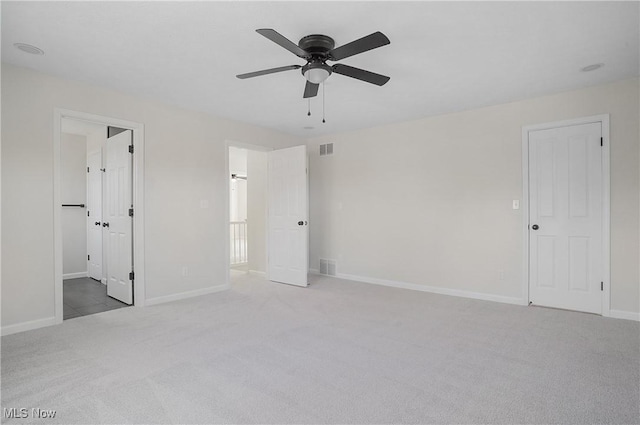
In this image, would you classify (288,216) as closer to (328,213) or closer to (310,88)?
(328,213)

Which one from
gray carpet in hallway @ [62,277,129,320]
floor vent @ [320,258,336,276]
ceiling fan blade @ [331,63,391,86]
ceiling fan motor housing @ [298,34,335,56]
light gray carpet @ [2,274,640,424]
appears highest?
ceiling fan motor housing @ [298,34,335,56]

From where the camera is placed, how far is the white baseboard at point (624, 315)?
11.8 ft

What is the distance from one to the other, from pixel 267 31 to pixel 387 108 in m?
2.78

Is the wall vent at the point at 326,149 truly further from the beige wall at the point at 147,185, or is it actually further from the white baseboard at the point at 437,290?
the white baseboard at the point at 437,290

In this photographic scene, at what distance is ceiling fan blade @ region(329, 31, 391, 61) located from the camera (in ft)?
7.00

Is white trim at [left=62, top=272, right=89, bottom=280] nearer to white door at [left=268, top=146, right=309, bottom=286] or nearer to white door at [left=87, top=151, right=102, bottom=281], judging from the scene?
white door at [left=87, top=151, right=102, bottom=281]

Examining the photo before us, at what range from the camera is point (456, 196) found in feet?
15.5

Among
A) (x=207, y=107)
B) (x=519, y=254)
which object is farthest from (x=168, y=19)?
(x=519, y=254)

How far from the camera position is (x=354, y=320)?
3.65 m

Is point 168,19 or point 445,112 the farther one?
point 445,112

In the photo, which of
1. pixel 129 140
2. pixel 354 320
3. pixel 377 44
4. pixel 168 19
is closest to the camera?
pixel 377 44

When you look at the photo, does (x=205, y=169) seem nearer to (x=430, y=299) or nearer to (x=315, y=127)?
(x=315, y=127)

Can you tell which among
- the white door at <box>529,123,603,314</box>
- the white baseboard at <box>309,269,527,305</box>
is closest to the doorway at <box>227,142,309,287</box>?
the white baseboard at <box>309,269,527,305</box>

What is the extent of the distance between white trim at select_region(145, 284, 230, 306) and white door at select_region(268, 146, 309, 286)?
964mm
